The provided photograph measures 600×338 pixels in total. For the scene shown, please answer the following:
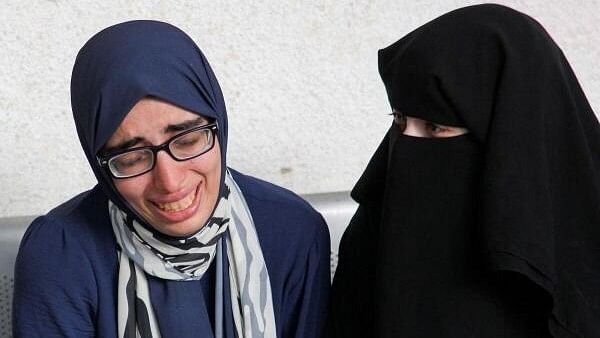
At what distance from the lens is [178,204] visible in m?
1.36

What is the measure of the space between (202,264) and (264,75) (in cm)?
68

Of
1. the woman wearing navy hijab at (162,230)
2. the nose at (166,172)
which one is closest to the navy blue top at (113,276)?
the woman wearing navy hijab at (162,230)

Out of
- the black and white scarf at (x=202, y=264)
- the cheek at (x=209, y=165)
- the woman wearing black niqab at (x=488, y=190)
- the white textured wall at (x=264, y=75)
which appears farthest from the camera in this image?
the white textured wall at (x=264, y=75)

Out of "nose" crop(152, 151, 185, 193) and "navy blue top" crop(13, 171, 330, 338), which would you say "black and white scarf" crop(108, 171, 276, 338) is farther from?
"nose" crop(152, 151, 185, 193)

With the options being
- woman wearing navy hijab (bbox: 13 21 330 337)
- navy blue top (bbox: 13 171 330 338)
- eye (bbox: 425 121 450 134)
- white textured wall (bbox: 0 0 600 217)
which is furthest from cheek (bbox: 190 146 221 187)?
white textured wall (bbox: 0 0 600 217)

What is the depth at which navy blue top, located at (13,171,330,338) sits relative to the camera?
1.44 m

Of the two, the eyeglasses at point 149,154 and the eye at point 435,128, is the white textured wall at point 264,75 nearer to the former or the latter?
the eyeglasses at point 149,154

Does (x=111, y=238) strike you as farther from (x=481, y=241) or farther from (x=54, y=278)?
(x=481, y=241)

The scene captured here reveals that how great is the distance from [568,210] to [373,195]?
1.06 ft

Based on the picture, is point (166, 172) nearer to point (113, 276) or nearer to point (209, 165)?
point (209, 165)

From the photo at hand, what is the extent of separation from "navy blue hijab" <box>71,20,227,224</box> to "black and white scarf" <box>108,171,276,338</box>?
97mm

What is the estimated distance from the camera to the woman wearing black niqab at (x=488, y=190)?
1.24 metres

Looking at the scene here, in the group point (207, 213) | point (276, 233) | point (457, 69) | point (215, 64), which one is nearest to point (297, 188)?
point (215, 64)

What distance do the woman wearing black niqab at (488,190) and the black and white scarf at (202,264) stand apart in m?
0.22
